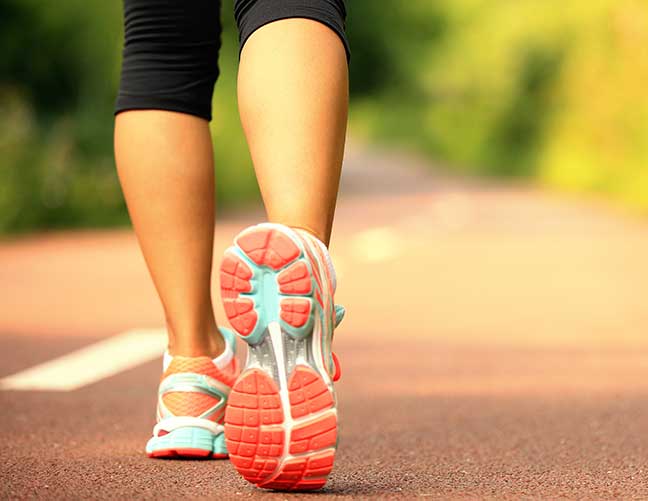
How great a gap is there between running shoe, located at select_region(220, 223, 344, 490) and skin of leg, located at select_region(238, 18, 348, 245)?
4.2 inches

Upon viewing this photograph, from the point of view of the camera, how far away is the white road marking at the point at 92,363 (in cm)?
368

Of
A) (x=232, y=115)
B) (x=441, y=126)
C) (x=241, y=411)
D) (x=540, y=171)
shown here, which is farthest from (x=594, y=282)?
(x=441, y=126)

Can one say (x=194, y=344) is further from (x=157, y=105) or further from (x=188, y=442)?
(x=157, y=105)

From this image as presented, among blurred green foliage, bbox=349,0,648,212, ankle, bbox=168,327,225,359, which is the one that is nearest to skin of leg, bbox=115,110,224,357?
ankle, bbox=168,327,225,359

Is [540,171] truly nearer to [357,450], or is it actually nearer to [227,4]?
[227,4]

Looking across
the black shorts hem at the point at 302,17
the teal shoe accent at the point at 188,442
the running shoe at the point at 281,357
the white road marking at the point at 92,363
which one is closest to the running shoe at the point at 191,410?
the teal shoe accent at the point at 188,442

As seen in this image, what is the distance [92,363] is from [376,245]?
6.52m

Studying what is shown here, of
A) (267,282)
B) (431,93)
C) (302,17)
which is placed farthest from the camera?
(431,93)

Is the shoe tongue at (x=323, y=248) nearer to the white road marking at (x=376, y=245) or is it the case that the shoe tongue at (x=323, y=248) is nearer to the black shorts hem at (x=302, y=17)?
the black shorts hem at (x=302, y=17)

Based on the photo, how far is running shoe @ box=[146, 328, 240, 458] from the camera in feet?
8.11

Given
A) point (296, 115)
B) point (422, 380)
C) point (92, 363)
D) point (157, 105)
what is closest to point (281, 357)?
point (296, 115)

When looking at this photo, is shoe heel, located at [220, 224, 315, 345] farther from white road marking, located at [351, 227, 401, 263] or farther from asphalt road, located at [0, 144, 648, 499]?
white road marking, located at [351, 227, 401, 263]

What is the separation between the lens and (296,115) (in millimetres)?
2158

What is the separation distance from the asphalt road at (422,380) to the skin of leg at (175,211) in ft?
0.90
